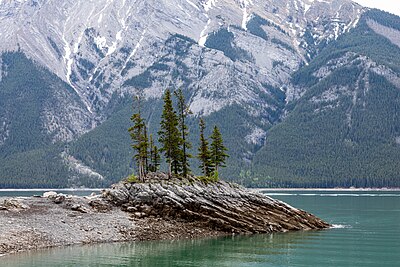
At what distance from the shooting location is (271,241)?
81000mm

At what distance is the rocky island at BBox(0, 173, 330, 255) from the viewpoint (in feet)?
261

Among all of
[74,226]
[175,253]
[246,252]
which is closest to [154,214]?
[74,226]

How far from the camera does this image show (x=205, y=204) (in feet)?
293

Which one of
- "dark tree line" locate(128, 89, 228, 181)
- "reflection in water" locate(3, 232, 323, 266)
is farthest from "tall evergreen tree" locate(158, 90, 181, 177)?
"reflection in water" locate(3, 232, 323, 266)

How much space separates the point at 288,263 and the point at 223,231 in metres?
25.4

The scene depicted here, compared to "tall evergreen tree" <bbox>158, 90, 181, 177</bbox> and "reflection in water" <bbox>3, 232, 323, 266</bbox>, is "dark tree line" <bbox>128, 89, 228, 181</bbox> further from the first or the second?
"reflection in water" <bbox>3, 232, 323, 266</bbox>

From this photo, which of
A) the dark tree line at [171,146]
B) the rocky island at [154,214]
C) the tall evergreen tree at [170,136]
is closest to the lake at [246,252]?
the rocky island at [154,214]

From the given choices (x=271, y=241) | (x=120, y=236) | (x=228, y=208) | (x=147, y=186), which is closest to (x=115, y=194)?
(x=147, y=186)

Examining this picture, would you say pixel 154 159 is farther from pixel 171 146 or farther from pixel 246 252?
pixel 246 252

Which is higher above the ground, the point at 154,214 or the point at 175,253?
the point at 154,214

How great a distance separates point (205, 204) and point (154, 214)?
7.56 meters

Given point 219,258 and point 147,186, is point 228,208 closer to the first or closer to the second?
point 147,186

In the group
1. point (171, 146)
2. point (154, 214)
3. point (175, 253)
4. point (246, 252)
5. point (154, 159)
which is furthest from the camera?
point (154, 159)

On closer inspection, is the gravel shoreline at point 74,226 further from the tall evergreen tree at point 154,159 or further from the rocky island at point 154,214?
the tall evergreen tree at point 154,159
